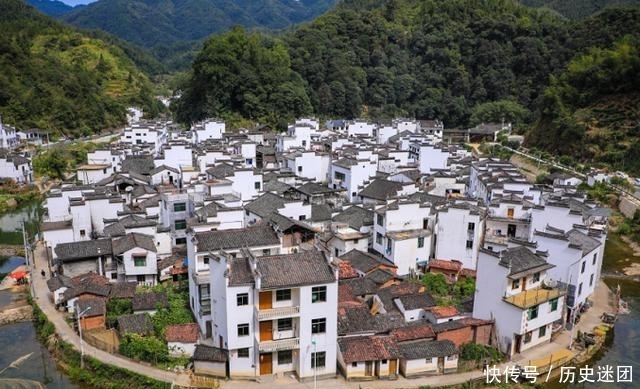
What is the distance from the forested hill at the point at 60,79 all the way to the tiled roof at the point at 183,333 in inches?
2063

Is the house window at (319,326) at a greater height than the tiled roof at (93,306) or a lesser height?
greater

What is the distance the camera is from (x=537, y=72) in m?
76.1

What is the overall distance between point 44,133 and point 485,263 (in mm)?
56820

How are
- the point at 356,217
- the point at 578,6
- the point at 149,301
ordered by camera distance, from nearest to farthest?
the point at 149,301, the point at 356,217, the point at 578,6

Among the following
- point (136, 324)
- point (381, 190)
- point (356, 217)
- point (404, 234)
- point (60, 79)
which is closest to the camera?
point (136, 324)

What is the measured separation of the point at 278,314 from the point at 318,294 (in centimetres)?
140

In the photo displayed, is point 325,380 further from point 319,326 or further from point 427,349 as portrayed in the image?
point 427,349

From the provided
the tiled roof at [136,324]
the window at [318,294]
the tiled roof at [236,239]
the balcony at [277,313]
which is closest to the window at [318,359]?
the balcony at [277,313]

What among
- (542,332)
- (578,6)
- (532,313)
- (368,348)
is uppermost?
(578,6)

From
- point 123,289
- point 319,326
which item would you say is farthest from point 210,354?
point 123,289

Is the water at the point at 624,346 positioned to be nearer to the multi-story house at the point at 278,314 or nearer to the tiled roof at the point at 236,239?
the multi-story house at the point at 278,314

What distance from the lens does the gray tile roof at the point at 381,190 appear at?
2950 cm

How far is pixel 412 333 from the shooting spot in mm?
17469

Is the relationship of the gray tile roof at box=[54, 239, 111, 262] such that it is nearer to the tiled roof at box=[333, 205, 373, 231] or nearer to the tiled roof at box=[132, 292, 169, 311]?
the tiled roof at box=[132, 292, 169, 311]
